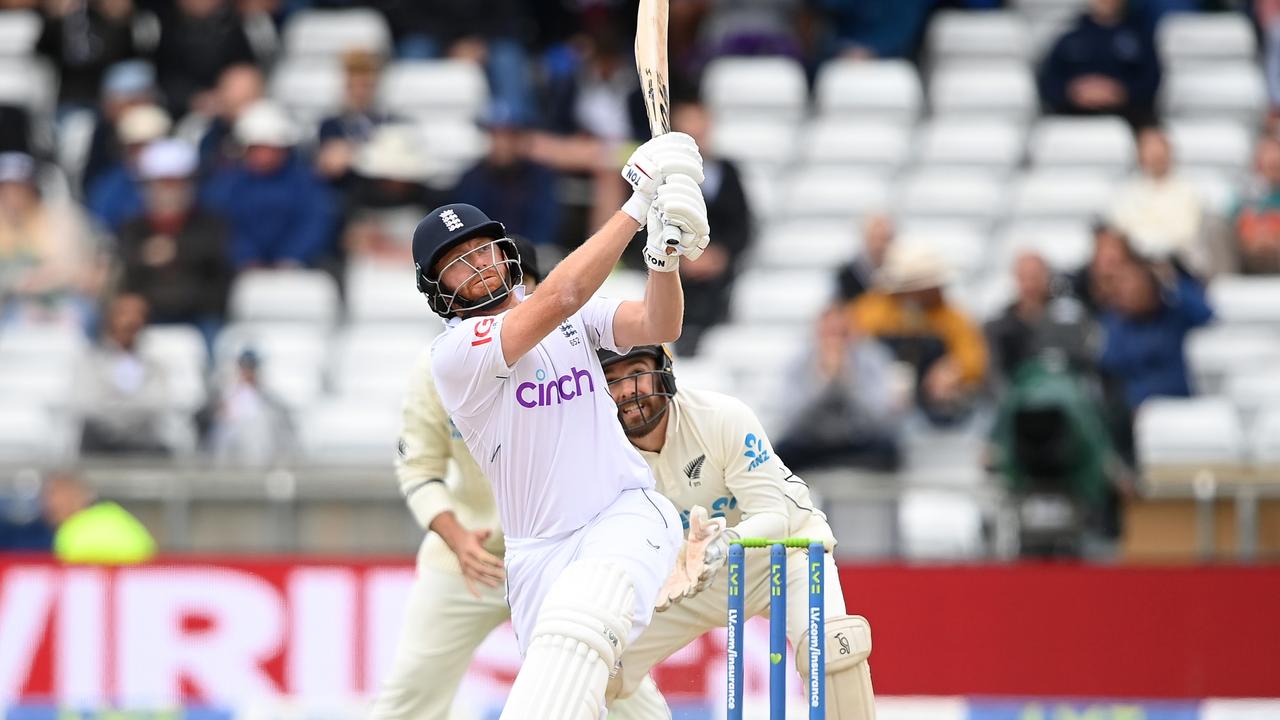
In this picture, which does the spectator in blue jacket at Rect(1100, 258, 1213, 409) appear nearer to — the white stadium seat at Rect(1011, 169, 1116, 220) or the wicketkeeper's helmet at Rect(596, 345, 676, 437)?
the white stadium seat at Rect(1011, 169, 1116, 220)

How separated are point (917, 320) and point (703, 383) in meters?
1.26

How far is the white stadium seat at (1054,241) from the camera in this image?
1169cm

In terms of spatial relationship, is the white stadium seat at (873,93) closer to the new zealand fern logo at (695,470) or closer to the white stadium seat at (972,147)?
the white stadium seat at (972,147)

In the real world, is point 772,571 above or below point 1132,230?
below

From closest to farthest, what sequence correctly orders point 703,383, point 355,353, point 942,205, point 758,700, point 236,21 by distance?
point 758,700 < point 703,383 < point 355,353 < point 942,205 < point 236,21

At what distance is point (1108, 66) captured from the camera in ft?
42.0

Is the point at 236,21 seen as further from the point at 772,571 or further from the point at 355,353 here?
the point at 772,571

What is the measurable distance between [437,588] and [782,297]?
482cm

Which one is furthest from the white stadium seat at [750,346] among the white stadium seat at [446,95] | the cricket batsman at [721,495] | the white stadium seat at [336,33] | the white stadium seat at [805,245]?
the cricket batsman at [721,495]

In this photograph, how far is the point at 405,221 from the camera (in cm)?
1222

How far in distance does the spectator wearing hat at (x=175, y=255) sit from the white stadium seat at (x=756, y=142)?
3191mm

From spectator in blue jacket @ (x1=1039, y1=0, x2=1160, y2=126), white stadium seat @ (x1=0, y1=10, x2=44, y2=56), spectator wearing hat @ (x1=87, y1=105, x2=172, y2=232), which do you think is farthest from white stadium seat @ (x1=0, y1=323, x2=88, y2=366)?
spectator in blue jacket @ (x1=1039, y1=0, x2=1160, y2=126)

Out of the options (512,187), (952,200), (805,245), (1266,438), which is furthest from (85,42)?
(1266,438)

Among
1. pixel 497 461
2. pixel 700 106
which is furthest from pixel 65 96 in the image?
pixel 497 461
